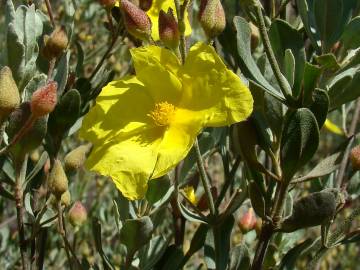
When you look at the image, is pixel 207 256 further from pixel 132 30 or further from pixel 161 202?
pixel 132 30

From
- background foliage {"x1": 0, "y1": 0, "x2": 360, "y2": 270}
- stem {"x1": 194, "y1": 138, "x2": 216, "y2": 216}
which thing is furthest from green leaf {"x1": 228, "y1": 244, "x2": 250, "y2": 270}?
stem {"x1": 194, "y1": 138, "x2": 216, "y2": 216}

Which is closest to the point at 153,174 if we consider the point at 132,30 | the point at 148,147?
the point at 148,147

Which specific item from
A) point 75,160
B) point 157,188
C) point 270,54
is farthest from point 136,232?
point 270,54

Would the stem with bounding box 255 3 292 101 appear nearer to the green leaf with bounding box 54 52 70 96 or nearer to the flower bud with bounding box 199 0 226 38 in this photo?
the flower bud with bounding box 199 0 226 38

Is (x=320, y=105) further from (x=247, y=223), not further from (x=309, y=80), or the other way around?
(x=247, y=223)

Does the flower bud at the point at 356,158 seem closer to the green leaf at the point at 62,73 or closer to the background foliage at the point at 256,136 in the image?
the background foliage at the point at 256,136

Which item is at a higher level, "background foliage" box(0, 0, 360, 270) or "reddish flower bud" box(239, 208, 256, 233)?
"background foliage" box(0, 0, 360, 270)

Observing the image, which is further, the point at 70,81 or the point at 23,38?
the point at 70,81
